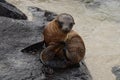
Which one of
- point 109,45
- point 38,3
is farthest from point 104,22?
point 38,3

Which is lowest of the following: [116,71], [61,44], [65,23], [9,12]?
[116,71]

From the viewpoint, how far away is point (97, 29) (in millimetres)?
6840

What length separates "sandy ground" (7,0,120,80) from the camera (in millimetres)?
5634

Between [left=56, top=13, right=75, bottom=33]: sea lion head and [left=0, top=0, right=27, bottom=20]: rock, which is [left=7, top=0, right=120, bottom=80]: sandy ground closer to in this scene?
[left=0, top=0, right=27, bottom=20]: rock

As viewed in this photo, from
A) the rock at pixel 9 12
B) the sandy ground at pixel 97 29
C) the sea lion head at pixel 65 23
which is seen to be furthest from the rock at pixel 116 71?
the sea lion head at pixel 65 23

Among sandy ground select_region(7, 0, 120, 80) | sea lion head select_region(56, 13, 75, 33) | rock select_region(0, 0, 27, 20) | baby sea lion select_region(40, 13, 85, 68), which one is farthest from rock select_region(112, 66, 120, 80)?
sea lion head select_region(56, 13, 75, 33)

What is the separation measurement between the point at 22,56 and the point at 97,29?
2.77 m

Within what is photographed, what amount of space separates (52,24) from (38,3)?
422 cm

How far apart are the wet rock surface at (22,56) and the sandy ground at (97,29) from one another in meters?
1.06

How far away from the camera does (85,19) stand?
723 cm

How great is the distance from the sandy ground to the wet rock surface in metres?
1.06

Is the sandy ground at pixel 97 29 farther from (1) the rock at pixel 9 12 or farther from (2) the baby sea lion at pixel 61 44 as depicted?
(2) the baby sea lion at pixel 61 44

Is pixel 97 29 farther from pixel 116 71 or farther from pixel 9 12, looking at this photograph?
pixel 9 12

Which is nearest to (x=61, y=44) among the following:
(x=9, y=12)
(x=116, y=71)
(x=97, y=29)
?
(x=116, y=71)
